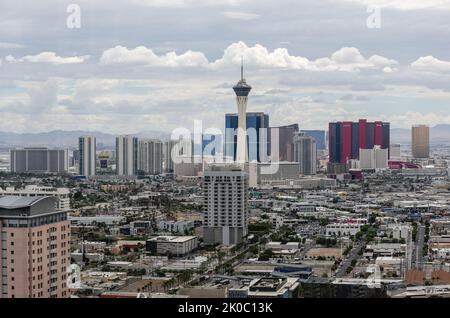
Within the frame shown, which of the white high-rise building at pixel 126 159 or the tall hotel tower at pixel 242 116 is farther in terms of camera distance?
the white high-rise building at pixel 126 159

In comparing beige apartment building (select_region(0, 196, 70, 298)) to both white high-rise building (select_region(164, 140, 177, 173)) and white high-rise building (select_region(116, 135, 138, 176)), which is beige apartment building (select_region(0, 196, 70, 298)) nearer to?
white high-rise building (select_region(164, 140, 177, 173))

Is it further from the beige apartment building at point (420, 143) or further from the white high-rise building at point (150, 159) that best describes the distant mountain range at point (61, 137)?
the white high-rise building at point (150, 159)

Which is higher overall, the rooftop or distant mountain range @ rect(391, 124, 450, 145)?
distant mountain range @ rect(391, 124, 450, 145)

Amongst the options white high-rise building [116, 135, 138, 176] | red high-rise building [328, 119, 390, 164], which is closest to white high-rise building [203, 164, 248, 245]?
red high-rise building [328, 119, 390, 164]

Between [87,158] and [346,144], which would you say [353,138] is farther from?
[87,158]

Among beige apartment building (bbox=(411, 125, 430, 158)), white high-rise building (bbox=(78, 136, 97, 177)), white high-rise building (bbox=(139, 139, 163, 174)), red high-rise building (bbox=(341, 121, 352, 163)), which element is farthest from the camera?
red high-rise building (bbox=(341, 121, 352, 163))

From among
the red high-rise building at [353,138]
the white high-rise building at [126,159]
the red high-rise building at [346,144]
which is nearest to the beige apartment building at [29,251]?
the red high-rise building at [353,138]

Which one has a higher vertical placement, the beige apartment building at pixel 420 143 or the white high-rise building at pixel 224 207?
the beige apartment building at pixel 420 143
